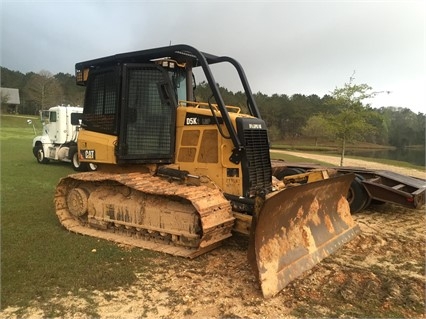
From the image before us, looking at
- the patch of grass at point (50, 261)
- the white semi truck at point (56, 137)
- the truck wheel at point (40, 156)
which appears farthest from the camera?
the truck wheel at point (40, 156)

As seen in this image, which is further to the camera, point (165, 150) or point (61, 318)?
point (165, 150)

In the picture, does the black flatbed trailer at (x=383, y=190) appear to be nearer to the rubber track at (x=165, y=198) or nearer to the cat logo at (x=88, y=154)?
the rubber track at (x=165, y=198)

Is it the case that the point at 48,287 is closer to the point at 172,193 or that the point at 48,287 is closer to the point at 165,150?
the point at 172,193

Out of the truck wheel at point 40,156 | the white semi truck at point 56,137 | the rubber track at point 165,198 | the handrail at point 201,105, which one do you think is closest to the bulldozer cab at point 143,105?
the handrail at point 201,105

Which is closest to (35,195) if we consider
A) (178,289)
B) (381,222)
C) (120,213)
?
(120,213)

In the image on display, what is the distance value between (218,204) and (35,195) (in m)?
6.34

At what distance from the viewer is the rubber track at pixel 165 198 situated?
5.54 metres

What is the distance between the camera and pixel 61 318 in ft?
12.8

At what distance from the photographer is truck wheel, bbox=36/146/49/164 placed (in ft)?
60.6

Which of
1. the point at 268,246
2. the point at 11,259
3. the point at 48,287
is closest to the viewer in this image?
the point at 48,287

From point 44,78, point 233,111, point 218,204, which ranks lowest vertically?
point 218,204

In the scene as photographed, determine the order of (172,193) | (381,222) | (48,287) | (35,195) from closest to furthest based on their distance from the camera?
(48,287) → (172,193) → (381,222) → (35,195)

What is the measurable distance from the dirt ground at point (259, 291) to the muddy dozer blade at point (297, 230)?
0.57 ft

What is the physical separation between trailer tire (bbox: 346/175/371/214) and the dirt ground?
2.73 meters
